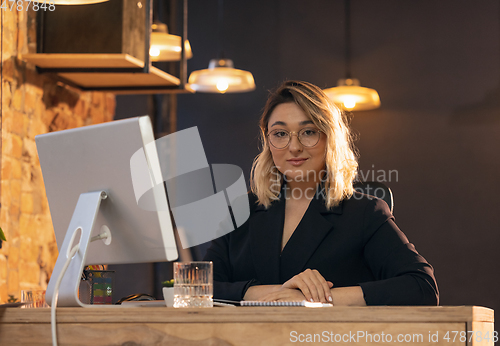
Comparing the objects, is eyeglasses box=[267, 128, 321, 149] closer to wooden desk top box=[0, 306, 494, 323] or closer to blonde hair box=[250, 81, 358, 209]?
blonde hair box=[250, 81, 358, 209]

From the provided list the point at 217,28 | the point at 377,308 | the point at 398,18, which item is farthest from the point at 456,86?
the point at 377,308

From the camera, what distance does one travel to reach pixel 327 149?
5.68 feet

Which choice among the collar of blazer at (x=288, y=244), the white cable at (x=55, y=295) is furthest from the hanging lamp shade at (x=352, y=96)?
the white cable at (x=55, y=295)

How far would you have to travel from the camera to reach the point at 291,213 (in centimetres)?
179


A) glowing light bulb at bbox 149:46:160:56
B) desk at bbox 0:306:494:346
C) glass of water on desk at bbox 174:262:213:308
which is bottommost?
desk at bbox 0:306:494:346

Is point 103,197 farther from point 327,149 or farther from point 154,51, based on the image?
point 154,51

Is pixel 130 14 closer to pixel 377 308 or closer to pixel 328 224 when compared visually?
pixel 328 224

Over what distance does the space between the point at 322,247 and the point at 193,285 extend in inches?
25.7

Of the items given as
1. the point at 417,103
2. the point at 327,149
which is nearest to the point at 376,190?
the point at 327,149

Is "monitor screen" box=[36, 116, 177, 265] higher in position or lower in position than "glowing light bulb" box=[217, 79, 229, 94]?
lower

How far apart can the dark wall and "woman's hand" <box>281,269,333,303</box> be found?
9.41ft

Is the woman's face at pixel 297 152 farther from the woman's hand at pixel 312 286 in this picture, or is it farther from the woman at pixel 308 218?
the woman's hand at pixel 312 286

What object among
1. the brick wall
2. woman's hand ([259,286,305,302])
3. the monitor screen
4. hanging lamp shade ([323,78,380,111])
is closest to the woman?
woman's hand ([259,286,305,302])

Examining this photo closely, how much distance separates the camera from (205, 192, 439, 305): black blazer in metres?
1.54
